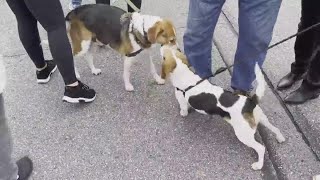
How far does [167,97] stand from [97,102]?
1.91ft

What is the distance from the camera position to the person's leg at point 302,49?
2.87 metres

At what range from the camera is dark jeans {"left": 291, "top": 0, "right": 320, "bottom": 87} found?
2.83m

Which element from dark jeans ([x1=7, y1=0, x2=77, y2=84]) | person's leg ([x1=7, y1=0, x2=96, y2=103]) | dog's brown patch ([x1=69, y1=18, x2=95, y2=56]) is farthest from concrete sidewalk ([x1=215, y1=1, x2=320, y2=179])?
dark jeans ([x1=7, y1=0, x2=77, y2=84])

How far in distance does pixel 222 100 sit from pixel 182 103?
43cm

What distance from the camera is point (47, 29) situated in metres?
2.85

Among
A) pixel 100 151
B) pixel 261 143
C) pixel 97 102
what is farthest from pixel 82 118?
pixel 261 143

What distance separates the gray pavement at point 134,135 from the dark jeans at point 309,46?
0.85 feet

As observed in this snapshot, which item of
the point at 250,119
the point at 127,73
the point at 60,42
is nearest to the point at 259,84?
the point at 250,119

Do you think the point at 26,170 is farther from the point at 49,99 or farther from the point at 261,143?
the point at 261,143

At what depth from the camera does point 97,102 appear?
3.31 metres

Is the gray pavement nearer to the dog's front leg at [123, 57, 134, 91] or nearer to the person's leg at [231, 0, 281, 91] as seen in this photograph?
the dog's front leg at [123, 57, 134, 91]

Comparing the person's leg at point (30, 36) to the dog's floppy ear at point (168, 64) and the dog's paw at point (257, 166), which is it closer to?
the dog's floppy ear at point (168, 64)

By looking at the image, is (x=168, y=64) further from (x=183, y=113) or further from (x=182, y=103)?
(x=183, y=113)

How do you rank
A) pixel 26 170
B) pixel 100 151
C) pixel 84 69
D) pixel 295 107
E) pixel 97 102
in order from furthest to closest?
1. pixel 84 69
2. pixel 97 102
3. pixel 295 107
4. pixel 100 151
5. pixel 26 170
